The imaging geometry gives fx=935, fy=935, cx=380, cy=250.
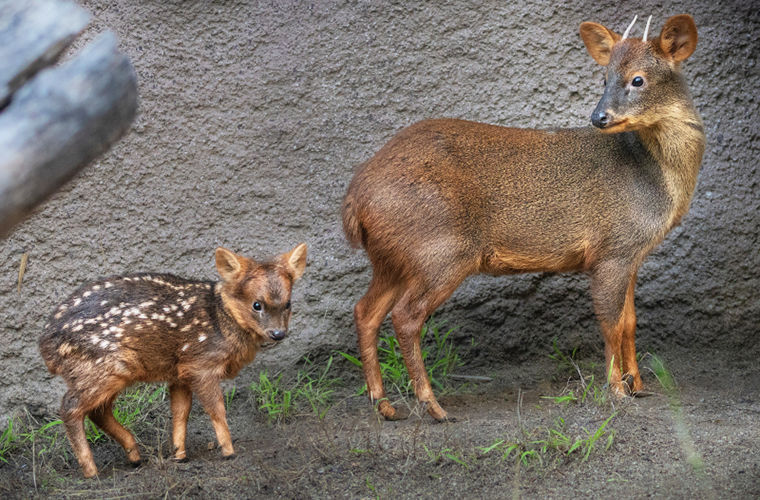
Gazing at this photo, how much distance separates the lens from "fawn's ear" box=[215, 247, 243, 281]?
15.8 ft

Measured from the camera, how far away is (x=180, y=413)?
193 inches

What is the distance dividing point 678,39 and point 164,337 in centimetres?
323

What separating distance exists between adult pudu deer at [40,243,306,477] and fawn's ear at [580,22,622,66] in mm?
2104

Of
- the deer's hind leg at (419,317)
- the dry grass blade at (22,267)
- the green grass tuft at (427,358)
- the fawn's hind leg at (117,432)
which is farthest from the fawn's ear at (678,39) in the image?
the dry grass blade at (22,267)

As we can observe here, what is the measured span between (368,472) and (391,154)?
1.80 m

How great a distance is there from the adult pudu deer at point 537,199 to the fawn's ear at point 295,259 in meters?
0.37

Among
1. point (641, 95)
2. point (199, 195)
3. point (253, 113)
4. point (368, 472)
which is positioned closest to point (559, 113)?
point (641, 95)

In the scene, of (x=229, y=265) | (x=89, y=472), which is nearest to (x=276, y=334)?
(x=229, y=265)

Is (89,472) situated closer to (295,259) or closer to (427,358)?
(295,259)

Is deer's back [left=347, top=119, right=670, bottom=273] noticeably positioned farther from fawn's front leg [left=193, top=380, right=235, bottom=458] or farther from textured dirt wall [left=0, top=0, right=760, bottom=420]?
fawn's front leg [left=193, top=380, right=235, bottom=458]

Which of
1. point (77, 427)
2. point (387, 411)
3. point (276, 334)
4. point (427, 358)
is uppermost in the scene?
point (276, 334)

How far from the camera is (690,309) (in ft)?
20.5

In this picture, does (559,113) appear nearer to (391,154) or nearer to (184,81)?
(391,154)

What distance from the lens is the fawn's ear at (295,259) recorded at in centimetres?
497
